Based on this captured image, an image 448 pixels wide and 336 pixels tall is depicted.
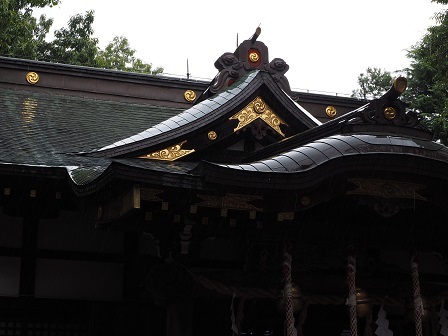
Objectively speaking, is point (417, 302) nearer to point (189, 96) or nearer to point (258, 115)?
point (258, 115)

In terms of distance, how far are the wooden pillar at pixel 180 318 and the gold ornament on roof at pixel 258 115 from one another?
248 centimetres

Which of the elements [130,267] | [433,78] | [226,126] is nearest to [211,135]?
[226,126]

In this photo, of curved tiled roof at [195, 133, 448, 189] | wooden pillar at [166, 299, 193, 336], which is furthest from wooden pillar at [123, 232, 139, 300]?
curved tiled roof at [195, 133, 448, 189]

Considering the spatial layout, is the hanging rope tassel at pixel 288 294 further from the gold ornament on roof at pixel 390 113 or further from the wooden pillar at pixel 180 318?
the gold ornament on roof at pixel 390 113

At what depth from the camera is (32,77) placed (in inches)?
515

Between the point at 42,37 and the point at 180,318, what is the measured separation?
22234mm

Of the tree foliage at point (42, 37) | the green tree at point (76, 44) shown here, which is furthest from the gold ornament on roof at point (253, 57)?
the green tree at point (76, 44)

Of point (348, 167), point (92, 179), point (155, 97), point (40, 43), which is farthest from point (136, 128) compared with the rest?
point (40, 43)

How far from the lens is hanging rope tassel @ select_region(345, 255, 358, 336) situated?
8125mm

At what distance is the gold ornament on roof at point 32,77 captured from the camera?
13023mm

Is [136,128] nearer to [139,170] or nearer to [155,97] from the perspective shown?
[155,97]

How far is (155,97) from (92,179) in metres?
6.30

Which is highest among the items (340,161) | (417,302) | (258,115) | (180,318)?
(258,115)

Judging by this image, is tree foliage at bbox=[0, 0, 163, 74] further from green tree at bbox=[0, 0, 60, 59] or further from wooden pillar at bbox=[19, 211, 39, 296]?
wooden pillar at bbox=[19, 211, 39, 296]
